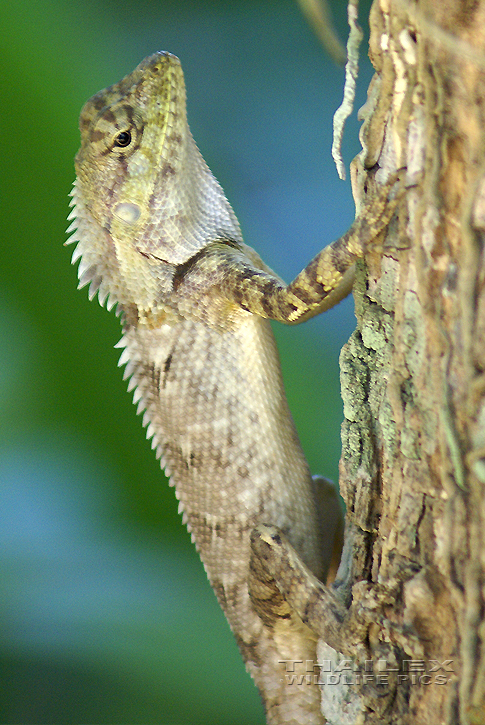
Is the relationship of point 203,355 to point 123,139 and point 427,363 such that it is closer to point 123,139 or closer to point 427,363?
point 123,139

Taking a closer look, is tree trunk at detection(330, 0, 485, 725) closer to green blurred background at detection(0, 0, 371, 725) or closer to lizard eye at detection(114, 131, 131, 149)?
lizard eye at detection(114, 131, 131, 149)

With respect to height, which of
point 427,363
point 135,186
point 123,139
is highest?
point 123,139

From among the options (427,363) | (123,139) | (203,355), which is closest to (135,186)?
(123,139)

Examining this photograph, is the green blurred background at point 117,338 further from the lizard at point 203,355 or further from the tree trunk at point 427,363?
the tree trunk at point 427,363

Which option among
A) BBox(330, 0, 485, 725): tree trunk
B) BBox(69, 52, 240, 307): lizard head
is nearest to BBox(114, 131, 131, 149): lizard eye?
BBox(69, 52, 240, 307): lizard head

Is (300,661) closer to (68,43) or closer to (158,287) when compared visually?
(158,287)

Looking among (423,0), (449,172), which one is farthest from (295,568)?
(423,0)

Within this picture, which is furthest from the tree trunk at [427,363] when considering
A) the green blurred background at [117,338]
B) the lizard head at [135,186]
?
the green blurred background at [117,338]
